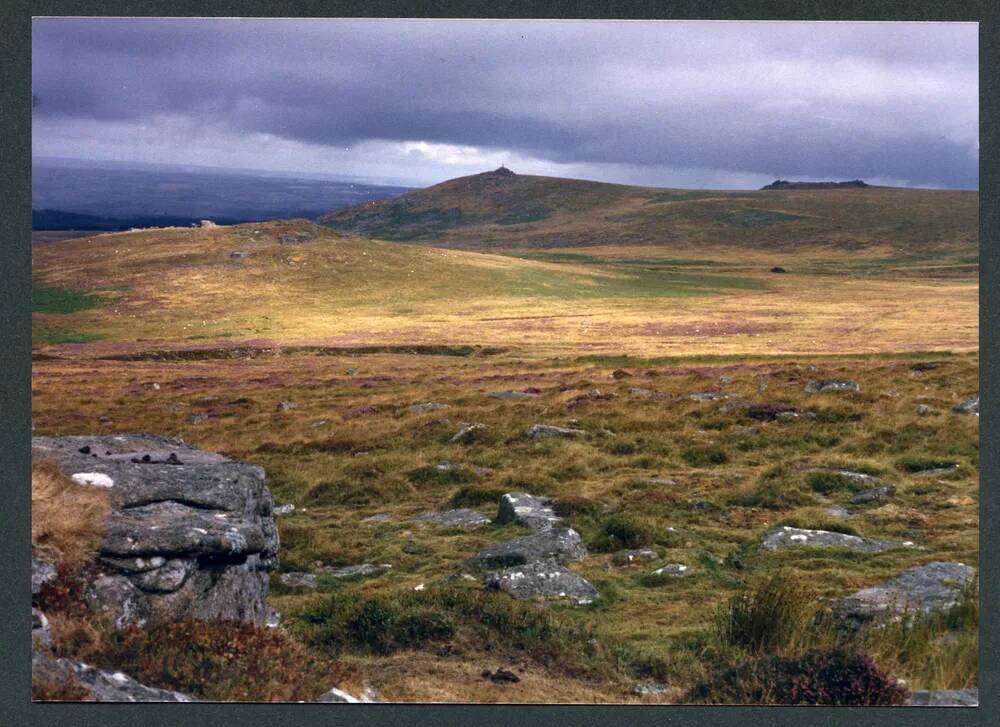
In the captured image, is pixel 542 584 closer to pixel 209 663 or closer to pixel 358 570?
pixel 358 570

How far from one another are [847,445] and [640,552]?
7078mm

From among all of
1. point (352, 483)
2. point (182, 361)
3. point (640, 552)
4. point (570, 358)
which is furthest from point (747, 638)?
point (570, 358)

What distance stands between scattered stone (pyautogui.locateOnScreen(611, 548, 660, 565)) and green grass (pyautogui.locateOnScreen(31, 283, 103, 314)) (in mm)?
9761

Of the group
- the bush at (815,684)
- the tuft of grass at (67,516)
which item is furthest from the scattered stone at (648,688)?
the tuft of grass at (67,516)

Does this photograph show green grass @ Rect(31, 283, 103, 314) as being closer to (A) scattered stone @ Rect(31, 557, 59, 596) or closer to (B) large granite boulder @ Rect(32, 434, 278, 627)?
(B) large granite boulder @ Rect(32, 434, 278, 627)

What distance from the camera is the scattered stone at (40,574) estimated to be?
25.4 feet

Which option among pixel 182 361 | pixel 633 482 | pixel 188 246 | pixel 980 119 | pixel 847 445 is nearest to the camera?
pixel 980 119

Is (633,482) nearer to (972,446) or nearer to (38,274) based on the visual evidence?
(972,446)

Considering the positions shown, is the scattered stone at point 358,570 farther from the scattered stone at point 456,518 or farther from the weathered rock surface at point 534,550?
the scattered stone at point 456,518

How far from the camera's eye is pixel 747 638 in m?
8.55

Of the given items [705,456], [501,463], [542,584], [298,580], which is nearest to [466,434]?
[501,463]

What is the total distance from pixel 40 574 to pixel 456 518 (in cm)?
627

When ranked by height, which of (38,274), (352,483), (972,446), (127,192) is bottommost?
(352,483)

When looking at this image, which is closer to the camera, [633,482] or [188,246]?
[633,482]
